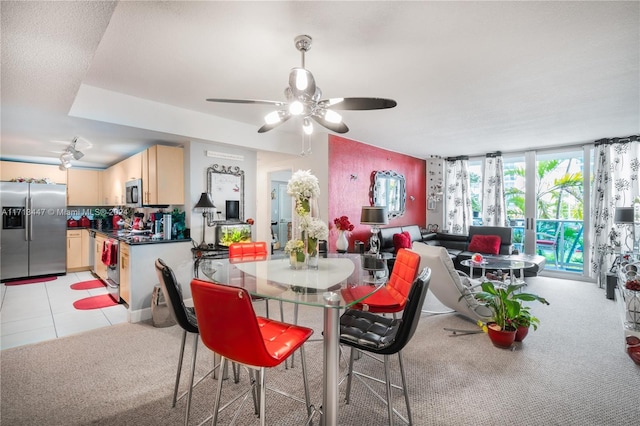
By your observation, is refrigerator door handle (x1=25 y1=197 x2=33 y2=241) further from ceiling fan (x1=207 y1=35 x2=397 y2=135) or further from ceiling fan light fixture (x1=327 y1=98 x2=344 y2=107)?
ceiling fan light fixture (x1=327 y1=98 x2=344 y2=107)

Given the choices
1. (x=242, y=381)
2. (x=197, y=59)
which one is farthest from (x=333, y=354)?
(x=197, y=59)

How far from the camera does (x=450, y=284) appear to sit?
3166mm

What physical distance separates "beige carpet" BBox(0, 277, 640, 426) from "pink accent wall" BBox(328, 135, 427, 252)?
7.91 feet

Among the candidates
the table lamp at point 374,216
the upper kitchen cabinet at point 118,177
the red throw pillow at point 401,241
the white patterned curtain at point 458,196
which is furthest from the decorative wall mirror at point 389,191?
the upper kitchen cabinet at point 118,177

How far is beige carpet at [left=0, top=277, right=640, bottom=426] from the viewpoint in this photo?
1.91m

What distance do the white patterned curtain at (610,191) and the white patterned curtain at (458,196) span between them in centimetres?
216

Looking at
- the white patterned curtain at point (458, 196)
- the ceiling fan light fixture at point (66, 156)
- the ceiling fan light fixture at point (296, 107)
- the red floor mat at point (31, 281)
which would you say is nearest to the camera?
the ceiling fan light fixture at point (296, 107)

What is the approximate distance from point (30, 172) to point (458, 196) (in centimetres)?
899

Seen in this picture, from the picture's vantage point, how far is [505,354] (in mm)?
2754

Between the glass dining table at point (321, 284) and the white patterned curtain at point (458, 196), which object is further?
the white patterned curtain at point (458, 196)

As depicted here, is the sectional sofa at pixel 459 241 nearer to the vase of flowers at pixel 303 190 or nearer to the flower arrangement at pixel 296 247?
the flower arrangement at pixel 296 247

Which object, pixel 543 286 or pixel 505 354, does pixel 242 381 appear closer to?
pixel 505 354

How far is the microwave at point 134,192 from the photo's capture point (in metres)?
4.49

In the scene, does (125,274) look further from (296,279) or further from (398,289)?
(398,289)
